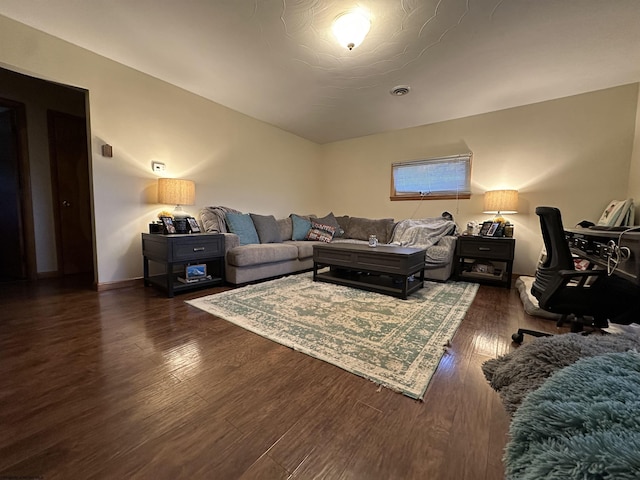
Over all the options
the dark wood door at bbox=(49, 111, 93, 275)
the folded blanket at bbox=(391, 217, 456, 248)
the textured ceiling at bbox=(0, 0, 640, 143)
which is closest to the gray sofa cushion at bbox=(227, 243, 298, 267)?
the folded blanket at bbox=(391, 217, 456, 248)

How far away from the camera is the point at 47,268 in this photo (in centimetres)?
335

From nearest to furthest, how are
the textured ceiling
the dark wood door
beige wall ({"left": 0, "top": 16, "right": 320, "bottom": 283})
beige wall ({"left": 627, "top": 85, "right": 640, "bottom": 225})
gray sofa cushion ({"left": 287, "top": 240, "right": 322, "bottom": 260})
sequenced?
the textured ceiling, beige wall ({"left": 0, "top": 16, "right": 320, "bottom": 283}), beige wall ({"left": 627, "top": 85, "right": 640, "bottom": 225}), the dark wood door, gray sofa cushion ({"left": 287, "top": 240, "right": 322, "bottom": 260})

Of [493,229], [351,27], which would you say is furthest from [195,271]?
[493,229]

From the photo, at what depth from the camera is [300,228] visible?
14.2 feet

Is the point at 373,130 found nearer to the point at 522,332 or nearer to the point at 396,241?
the point at 396,241

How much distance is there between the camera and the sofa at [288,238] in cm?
308

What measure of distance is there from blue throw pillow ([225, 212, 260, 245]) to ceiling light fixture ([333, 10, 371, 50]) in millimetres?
2363

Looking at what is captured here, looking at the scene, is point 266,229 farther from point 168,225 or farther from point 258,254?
point 168,225

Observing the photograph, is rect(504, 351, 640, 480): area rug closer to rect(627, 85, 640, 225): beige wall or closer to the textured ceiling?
the textured ceiling

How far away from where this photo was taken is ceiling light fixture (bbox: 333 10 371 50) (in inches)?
77.2

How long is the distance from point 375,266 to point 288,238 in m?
1.92

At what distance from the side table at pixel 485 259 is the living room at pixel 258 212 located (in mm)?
348

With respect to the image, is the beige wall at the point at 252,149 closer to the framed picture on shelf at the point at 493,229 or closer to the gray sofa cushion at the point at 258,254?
the framed picture on shelf at the point at 493,229

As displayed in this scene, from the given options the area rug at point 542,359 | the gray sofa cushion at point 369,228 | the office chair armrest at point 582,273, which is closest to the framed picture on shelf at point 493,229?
the gray sofa cushion at point 369,228
